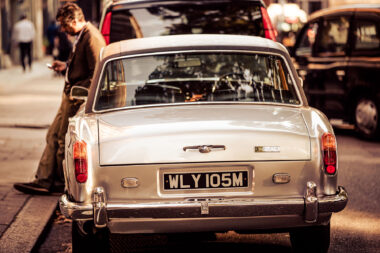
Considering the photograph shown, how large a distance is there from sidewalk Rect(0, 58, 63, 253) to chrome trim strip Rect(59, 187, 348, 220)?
51.2 inches

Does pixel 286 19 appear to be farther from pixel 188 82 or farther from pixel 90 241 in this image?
pixel 90 241

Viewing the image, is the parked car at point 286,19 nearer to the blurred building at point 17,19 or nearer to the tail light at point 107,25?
the blurred building at point 17,19

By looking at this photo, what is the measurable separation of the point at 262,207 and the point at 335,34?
307 inches

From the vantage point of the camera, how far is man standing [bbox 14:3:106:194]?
7684 millimetres

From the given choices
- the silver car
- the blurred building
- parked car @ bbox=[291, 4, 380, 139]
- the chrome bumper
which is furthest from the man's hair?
the blurred building

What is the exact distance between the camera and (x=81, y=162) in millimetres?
4941

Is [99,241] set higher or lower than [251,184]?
lower

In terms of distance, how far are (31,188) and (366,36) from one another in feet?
19.1

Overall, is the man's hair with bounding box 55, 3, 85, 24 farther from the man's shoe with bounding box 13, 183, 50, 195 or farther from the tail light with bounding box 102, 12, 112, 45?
the man's shoe with bounding box 13, 183, 50, 195

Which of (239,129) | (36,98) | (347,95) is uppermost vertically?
(239,129)

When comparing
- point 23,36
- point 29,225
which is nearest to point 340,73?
point 29,225

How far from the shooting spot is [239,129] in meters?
4.98

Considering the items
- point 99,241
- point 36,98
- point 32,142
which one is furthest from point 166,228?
point 36,98

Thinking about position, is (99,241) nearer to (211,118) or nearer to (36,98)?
(211,118)
